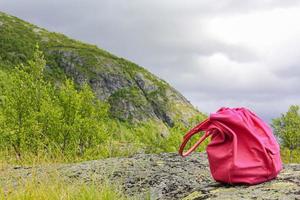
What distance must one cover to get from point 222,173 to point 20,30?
14268cm

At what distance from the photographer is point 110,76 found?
13225cm

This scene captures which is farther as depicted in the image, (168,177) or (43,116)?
(43,116)

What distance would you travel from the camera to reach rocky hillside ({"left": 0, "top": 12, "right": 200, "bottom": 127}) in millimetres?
124775

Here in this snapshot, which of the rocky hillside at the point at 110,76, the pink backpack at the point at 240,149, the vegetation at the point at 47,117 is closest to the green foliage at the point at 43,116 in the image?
the vegetation at the point at 47,117

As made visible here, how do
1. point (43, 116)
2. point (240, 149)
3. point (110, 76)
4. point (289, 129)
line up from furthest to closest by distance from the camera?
point (110, 76) → point (289, 129) → point (43, 116) → point (240, 149)

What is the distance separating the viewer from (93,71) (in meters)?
132

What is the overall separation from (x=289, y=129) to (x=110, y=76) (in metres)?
83.6

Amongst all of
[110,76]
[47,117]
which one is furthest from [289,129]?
[110,76]

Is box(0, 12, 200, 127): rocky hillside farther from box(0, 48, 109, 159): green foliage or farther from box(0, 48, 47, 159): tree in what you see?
box(0, 48, 47, 159): tree

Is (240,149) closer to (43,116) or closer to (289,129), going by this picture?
(43,116)

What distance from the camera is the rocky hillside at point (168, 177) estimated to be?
582 cm

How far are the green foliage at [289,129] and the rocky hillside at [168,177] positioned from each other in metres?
44.0

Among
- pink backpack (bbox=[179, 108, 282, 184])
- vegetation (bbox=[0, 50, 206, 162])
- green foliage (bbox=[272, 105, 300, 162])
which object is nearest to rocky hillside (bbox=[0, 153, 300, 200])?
pink backpack (bbox=[179, 108, 282, 184])

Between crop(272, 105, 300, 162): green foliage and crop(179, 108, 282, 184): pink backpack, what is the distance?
4676cm
